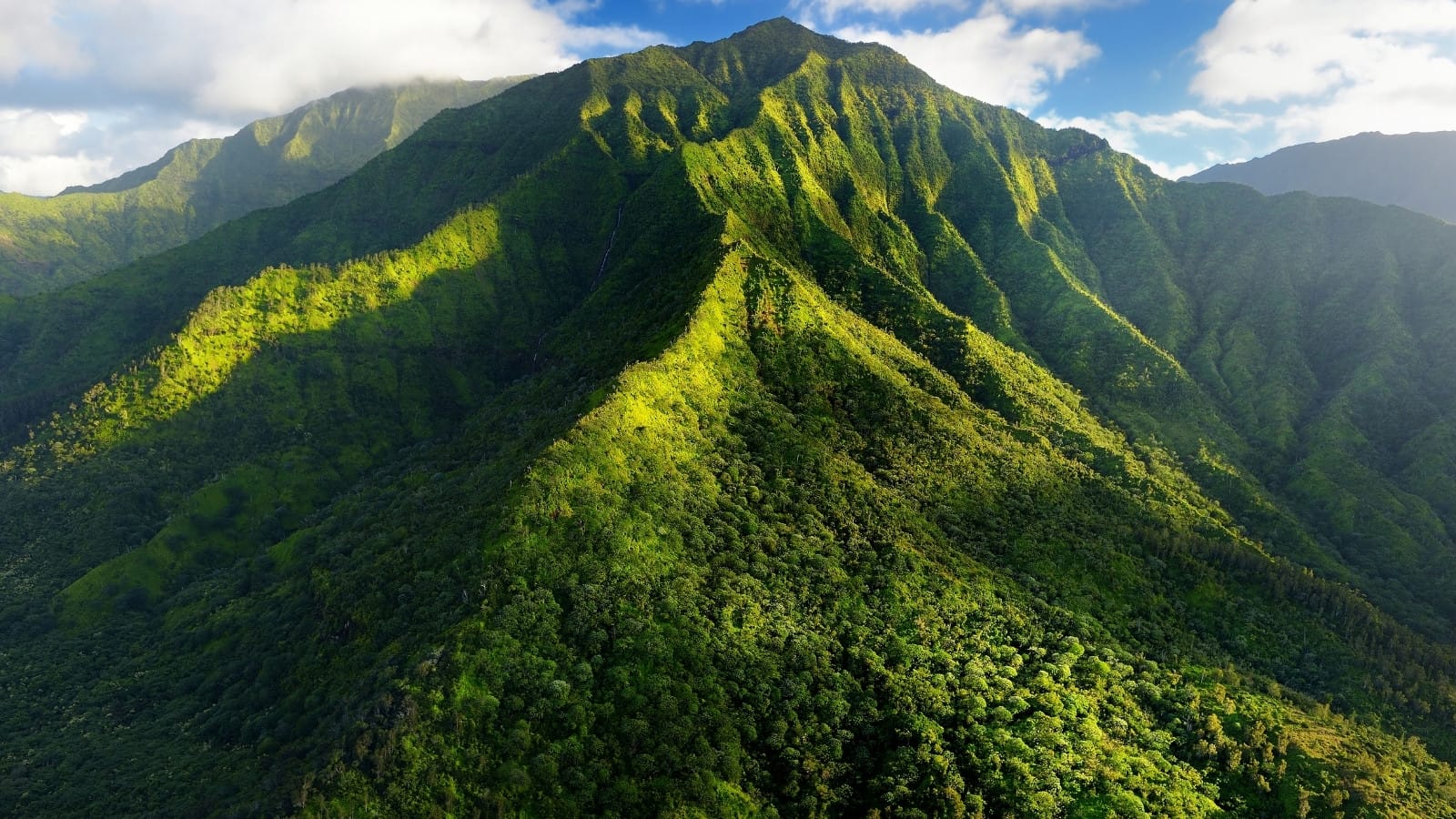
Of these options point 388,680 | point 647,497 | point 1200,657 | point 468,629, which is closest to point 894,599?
point 647,497

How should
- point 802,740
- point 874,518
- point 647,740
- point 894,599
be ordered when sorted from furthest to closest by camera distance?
point 874,518 < point 894,599 < point 802,740 < point 647,740

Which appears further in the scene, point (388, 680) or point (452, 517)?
point (452, 517)

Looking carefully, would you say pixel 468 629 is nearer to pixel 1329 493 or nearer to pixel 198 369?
pixel 198 369

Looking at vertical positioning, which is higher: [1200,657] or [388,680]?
[388,680]

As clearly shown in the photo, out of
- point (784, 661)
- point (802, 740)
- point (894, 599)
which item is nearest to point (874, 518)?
point (894, 599)

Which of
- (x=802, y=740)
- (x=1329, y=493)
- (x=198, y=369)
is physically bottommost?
(x=1329, y=493)

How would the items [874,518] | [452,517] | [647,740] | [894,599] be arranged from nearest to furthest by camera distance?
[647,740] < [894,599] < [452,517] < [874,518]

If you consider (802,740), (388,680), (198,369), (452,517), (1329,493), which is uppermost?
(198,369)

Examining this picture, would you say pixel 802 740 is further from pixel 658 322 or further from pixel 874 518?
pixel 658 322

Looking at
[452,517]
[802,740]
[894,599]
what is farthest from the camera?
[452,517]
